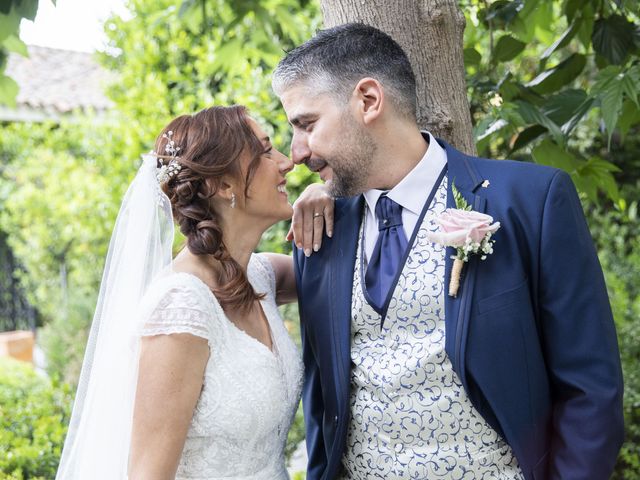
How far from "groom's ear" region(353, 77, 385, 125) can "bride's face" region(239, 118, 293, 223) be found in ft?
0.95

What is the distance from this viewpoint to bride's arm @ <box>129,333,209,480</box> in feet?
6.97

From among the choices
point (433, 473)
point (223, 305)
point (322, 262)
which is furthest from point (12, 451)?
point (433, 473)

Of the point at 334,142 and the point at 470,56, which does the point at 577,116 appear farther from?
the point at 334,142

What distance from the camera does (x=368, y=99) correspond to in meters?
2.33

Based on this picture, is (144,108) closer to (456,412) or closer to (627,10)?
(627,10)

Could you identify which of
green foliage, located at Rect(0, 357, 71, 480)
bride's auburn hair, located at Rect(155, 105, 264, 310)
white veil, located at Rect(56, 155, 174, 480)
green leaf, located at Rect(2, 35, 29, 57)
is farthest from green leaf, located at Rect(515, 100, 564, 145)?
green foliage, located at Rect(0, 357, 71, 480)

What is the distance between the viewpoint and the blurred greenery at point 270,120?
2898 millimetres

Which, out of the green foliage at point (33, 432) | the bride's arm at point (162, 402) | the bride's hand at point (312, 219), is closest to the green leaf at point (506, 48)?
the bride's hand at point (312, 219)

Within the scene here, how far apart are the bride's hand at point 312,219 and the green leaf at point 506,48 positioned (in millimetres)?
970

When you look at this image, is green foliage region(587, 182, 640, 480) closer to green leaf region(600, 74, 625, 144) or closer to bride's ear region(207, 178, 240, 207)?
green leaf region(600, 74, 625, 144)

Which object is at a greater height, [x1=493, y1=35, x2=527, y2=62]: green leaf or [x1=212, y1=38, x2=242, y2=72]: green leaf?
[x1=212, y1=38, x2=242, y2=72]: green leaf

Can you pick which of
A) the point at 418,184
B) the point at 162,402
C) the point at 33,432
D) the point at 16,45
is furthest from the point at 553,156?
the point at 33,432

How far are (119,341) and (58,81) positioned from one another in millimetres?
12179

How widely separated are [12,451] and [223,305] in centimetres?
165
